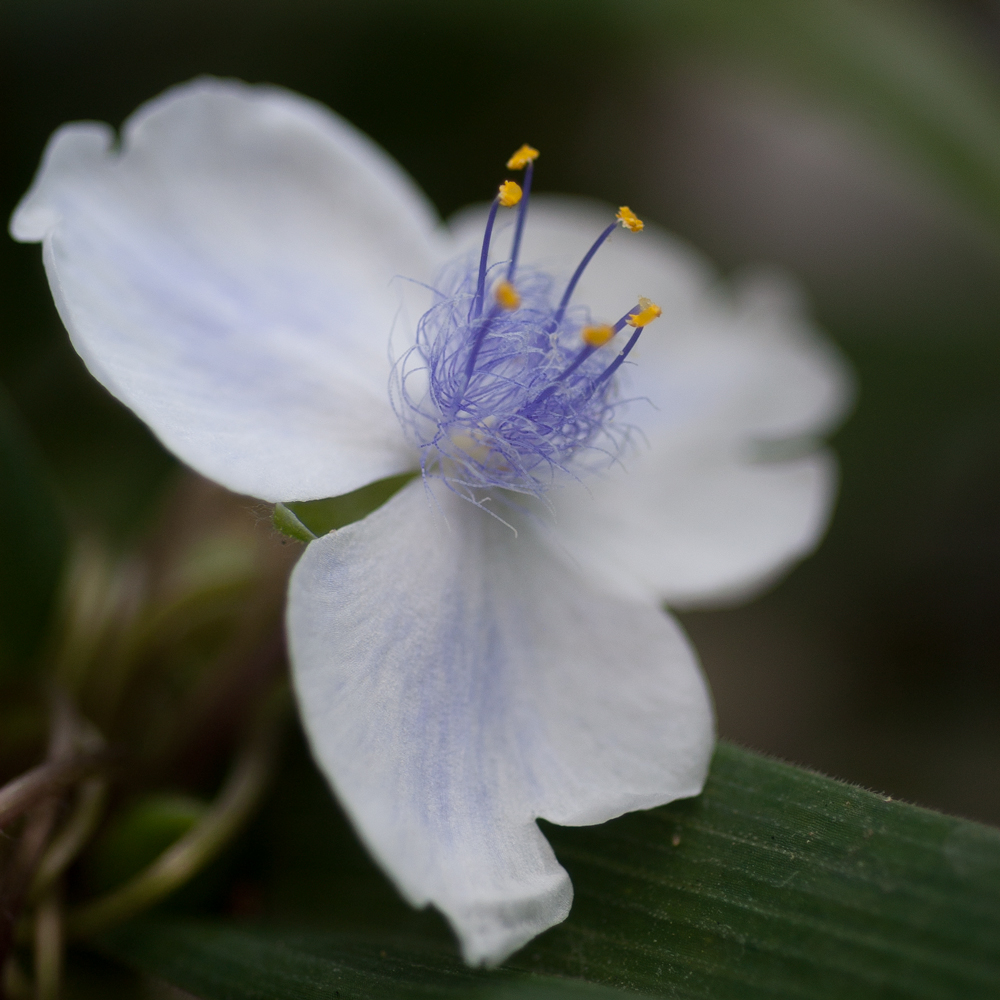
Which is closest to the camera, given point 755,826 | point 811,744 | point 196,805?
point 755,826

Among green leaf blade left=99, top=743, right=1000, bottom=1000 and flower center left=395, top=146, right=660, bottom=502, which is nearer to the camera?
green leaf blade left=99, top=743, right=1000, bottom=1000

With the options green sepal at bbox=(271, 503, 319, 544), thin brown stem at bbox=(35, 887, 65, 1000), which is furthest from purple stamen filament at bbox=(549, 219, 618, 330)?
thin brown stem at bbox=(35, 887, 65, 1000)

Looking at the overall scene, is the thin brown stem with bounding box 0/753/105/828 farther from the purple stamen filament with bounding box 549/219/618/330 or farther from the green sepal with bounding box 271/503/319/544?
the purple stamen filament with bounding box 549/219/618/330

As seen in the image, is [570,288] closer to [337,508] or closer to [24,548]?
[337,508]

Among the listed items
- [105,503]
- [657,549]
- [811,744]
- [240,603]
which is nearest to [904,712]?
[811,744]

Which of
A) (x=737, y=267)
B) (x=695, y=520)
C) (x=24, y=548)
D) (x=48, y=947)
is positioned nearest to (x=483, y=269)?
(x=695, y=520)

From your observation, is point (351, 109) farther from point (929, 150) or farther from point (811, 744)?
point (811, 744)

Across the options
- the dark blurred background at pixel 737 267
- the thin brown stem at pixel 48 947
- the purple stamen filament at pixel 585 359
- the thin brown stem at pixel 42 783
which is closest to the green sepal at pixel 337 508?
the purple stamen filament at pixel 585 359
